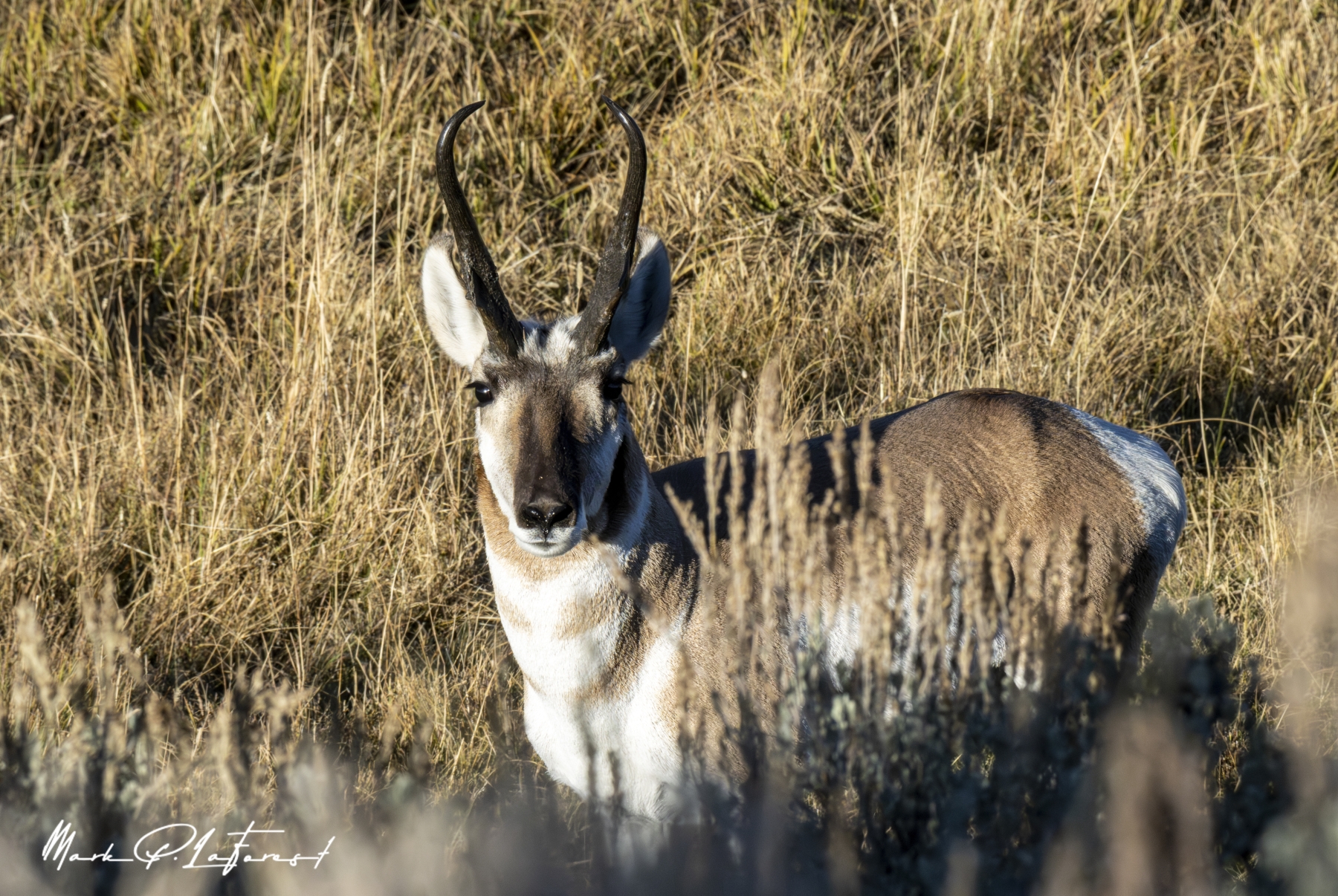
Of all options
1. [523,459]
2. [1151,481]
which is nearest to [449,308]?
[523,459]

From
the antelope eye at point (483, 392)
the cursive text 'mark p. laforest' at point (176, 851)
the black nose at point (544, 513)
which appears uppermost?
the antelope eye at point (483, 392)

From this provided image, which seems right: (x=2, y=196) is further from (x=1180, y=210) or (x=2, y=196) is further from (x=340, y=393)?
(x=1180, y=210)

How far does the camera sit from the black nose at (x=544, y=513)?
3176 mm

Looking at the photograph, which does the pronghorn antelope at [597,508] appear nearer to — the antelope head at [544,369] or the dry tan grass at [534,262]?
the antelope head at [544,369]

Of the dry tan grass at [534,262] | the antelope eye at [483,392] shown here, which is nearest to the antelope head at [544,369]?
the antelope eye at [483,392]

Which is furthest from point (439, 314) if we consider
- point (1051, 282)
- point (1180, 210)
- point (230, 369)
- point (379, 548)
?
point (1180, 210)

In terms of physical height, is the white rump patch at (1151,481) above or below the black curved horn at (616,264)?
below

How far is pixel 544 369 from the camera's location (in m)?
3.64

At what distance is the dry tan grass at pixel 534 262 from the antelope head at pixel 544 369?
1214mm

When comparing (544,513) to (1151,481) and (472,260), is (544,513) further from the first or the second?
(1151,481)

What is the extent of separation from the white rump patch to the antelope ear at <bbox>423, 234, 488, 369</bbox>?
2.26 m

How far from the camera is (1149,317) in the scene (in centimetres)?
628

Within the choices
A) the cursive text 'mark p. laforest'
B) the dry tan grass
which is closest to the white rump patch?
the dry tan grass

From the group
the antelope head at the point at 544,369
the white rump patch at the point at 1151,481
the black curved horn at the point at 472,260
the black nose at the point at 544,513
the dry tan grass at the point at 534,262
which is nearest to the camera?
the black nose at the point at 544,513
